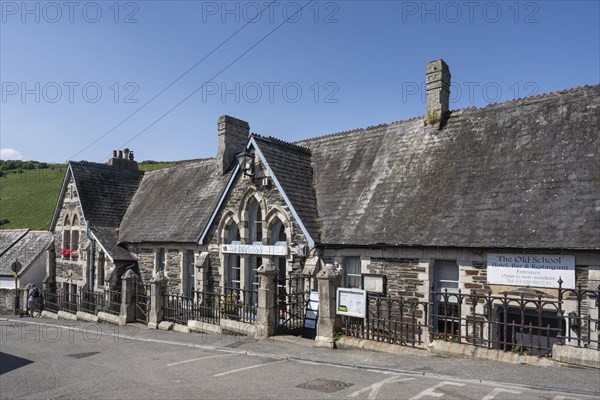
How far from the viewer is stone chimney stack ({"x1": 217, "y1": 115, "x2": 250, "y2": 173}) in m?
22.1

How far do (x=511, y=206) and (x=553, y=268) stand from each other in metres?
1.99

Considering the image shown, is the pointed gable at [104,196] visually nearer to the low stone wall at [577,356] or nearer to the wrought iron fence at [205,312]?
the wrought iron fence at [205,312]

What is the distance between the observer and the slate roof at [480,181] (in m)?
11.6

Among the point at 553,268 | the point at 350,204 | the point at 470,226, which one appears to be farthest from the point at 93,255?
the point at 553,268

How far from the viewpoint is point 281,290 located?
16.2 m

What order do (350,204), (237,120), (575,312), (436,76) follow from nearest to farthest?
(575,312) < (350,204) < (436,76) < (237,120)

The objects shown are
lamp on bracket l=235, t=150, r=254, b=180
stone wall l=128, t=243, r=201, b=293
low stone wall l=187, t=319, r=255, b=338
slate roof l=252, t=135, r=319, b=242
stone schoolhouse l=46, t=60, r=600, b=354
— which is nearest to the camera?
stone schoolhouse l=46, t=60, r=600, b=354

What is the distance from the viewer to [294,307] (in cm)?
1448

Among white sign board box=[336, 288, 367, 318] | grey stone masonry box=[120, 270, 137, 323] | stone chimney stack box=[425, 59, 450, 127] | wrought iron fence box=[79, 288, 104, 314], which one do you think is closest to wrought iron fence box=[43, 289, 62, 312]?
wrought iron fence box=[79, 288, 104, 314]

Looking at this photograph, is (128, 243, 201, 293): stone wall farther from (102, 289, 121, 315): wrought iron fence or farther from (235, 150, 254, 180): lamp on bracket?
(235, 150, 254, 180): lamp on bracket

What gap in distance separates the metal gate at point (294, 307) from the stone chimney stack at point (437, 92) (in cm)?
714

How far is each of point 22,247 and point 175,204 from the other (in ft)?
40.7

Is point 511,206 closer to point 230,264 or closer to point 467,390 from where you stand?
point 467,390

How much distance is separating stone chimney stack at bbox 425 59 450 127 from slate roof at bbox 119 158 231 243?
9.69m
